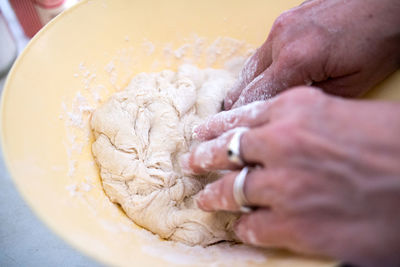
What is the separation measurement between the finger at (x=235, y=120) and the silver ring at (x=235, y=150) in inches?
2.6

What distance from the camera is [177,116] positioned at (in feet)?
4.04

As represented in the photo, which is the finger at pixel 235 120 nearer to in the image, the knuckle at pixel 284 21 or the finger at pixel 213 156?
the finger at pixel 213 156

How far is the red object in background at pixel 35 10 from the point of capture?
70.3 inches

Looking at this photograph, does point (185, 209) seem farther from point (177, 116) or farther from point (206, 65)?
point (206, 65)

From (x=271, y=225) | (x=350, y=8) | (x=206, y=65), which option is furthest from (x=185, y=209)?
(x=350, y=8)

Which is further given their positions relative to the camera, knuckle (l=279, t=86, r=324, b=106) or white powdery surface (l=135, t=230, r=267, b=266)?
white powdery surface (l=135, t=230, r=267, b=266)

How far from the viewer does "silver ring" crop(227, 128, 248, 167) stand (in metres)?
0.77

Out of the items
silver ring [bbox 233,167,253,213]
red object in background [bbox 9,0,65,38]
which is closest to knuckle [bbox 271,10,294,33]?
silver ring [bbox 233,167,253,213]

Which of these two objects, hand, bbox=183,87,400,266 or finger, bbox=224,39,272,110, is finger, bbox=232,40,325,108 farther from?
hand, bbox=183,87,400,266

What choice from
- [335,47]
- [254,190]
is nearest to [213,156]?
[254,190]

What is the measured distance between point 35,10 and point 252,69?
1.39 metres

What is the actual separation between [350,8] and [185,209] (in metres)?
0.84

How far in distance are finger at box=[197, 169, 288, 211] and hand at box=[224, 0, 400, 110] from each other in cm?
43

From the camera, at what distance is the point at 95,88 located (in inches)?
48.8
